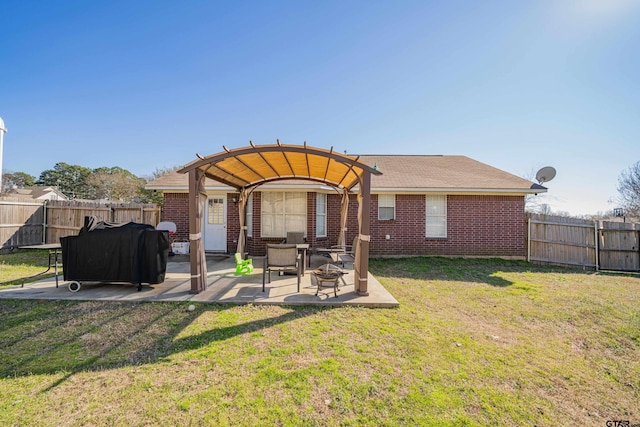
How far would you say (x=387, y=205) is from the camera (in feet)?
34.5

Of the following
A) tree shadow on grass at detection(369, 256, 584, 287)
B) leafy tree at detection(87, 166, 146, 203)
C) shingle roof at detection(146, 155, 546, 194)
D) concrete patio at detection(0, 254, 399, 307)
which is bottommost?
tree shadow on grass at detection(369, 256, 584, 287)

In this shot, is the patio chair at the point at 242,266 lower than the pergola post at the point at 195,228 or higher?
lower

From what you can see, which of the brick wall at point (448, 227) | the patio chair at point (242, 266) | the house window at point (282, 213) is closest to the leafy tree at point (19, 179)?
the brick wall at point (448, 227)

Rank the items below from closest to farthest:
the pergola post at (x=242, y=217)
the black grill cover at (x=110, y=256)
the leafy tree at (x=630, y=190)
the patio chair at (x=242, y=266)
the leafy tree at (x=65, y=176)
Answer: the black grill cover at (x=110, y=256), the patio chair at (x=242, y=266), the pergola post at (x=242, y=217), the leafy tree at (x=630, y=190), the leafy tree at (x=65, y=176)

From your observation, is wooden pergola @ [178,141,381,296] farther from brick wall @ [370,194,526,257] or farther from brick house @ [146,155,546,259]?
brick wall @ [370,194,526,257]

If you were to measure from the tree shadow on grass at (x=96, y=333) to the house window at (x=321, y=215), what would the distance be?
18.7 ft

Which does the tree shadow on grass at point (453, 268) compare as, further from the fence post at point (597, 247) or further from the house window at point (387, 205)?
the house window at point (387, 205)

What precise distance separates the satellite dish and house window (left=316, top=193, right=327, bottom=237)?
8815 mm

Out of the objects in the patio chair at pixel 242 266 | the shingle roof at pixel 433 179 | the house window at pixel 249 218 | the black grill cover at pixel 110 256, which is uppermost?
the shingle roof at pixel 433 179

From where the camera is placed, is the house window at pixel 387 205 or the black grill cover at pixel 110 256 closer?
the black grill cover at pixel 110 256

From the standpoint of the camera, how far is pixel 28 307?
4.68 meters

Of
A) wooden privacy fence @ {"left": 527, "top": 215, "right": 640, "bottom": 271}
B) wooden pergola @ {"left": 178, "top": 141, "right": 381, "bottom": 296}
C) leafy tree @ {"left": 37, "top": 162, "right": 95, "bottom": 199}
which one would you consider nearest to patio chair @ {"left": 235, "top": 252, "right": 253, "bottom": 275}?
wooden pergola @ {"left": 178, "top": 141, "right": 381, "bottom": 296}

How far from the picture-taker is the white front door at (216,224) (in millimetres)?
10539

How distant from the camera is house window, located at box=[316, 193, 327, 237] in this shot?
33.9ft
